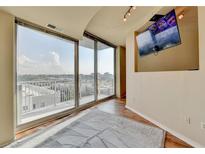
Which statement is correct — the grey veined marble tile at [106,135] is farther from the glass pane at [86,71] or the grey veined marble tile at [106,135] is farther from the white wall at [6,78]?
the glass pane at [86,71]

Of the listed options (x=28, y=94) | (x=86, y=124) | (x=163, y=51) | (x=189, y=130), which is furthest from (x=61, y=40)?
(x=189, y=130)

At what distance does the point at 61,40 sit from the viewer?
353cm

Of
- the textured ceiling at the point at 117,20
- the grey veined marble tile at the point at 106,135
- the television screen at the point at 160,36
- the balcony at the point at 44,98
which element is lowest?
the grey veined marble tile at the point at 106,135

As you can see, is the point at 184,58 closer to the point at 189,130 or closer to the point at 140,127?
the point at 189,130

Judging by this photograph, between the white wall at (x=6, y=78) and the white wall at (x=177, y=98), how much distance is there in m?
2.71

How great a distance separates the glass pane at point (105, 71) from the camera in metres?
5.23

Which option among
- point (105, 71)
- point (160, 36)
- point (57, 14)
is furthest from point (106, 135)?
point (105, 71)

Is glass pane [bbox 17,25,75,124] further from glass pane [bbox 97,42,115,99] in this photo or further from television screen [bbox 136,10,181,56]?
television screen [bbox 136,10,181,56]

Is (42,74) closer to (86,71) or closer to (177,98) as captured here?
(86,71)

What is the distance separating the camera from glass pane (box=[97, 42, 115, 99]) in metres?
5.23

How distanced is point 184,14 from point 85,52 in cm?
285

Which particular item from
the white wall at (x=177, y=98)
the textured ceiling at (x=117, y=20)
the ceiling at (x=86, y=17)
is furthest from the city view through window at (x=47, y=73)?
the white wall at (x=177, y=98)

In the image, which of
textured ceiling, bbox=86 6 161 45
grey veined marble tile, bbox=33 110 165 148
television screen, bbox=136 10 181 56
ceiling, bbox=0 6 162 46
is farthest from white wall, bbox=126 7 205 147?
ceiling, bbox=0 6 162 46

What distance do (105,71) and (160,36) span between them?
2954mm
